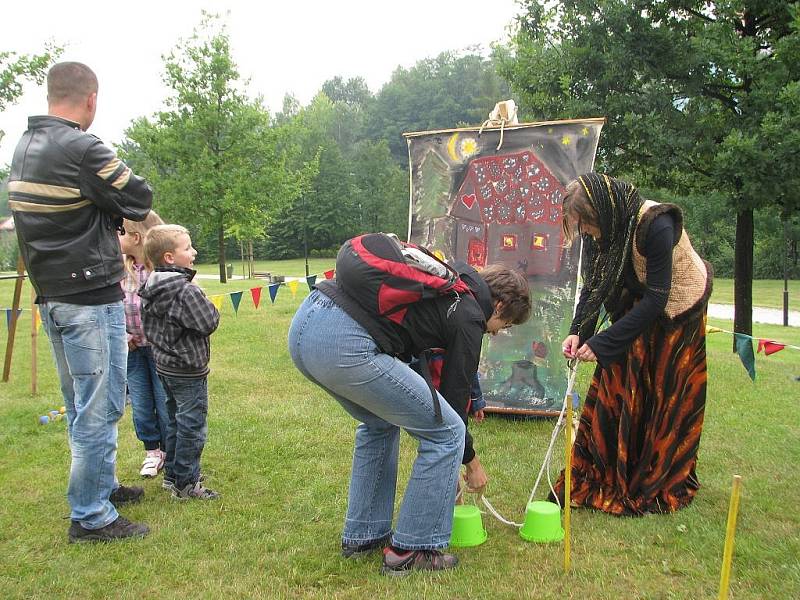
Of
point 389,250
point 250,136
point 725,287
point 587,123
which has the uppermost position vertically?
point 250,136

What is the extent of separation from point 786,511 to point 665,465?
0.69 meters

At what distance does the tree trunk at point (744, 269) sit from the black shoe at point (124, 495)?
7807mm

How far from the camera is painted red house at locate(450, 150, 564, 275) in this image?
5.11 m

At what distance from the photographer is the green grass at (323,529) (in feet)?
9.41

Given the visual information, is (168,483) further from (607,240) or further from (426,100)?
(426,100)

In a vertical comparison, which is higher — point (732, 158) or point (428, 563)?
point (732, 158)

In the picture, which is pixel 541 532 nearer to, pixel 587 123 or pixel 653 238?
pixel 653 238

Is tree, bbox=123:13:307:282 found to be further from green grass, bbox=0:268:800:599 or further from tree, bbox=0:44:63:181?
green grass, bbox=0:268:800:599

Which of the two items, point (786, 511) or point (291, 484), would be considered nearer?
point (786, 511)

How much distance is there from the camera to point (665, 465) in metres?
3.65

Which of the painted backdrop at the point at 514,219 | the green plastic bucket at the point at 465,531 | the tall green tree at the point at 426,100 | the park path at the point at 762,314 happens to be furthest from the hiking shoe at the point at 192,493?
the tall green tree at the point at 426,100

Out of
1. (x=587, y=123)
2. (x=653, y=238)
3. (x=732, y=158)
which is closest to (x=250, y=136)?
(x=732, y=158)

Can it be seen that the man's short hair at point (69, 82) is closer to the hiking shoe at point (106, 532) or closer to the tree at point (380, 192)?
the hiking shoe at point (106, 532)

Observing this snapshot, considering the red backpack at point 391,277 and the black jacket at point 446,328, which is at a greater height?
the red backpack at point 391,277
